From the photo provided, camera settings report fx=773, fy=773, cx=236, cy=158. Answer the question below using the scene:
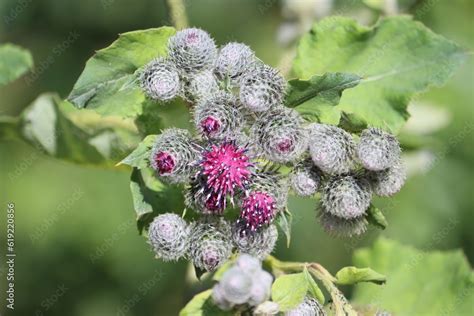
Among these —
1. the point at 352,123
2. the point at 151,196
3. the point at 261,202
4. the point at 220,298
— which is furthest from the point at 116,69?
the point at 220,298

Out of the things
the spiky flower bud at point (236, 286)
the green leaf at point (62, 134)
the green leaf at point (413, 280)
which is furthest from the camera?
the green leaf at point (413, 280)

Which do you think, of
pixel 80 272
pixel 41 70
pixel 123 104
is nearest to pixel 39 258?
pixel 80 272

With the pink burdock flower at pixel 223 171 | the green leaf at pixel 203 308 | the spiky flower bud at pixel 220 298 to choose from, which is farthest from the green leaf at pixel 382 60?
the spiky flower bud at pixel 220 298

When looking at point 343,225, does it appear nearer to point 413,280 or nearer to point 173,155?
point 173,155

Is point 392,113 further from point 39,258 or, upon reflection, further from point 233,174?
point 39,258

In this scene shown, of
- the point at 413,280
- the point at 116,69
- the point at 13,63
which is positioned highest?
the point at 116,69

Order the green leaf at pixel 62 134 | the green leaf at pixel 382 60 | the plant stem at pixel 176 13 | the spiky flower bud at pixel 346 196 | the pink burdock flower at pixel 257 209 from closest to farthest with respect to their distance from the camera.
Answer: the pink burdock flower at pixel 257 209 → the spiky flower bud at pixel 346 196 → the green leaf at pixel 382 60 → the plant stem at pixel 176 13 → the green leaf at pixel 62 134

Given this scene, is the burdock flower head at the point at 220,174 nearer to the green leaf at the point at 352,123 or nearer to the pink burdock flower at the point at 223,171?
the pink burdock flower at the point at 223,171
